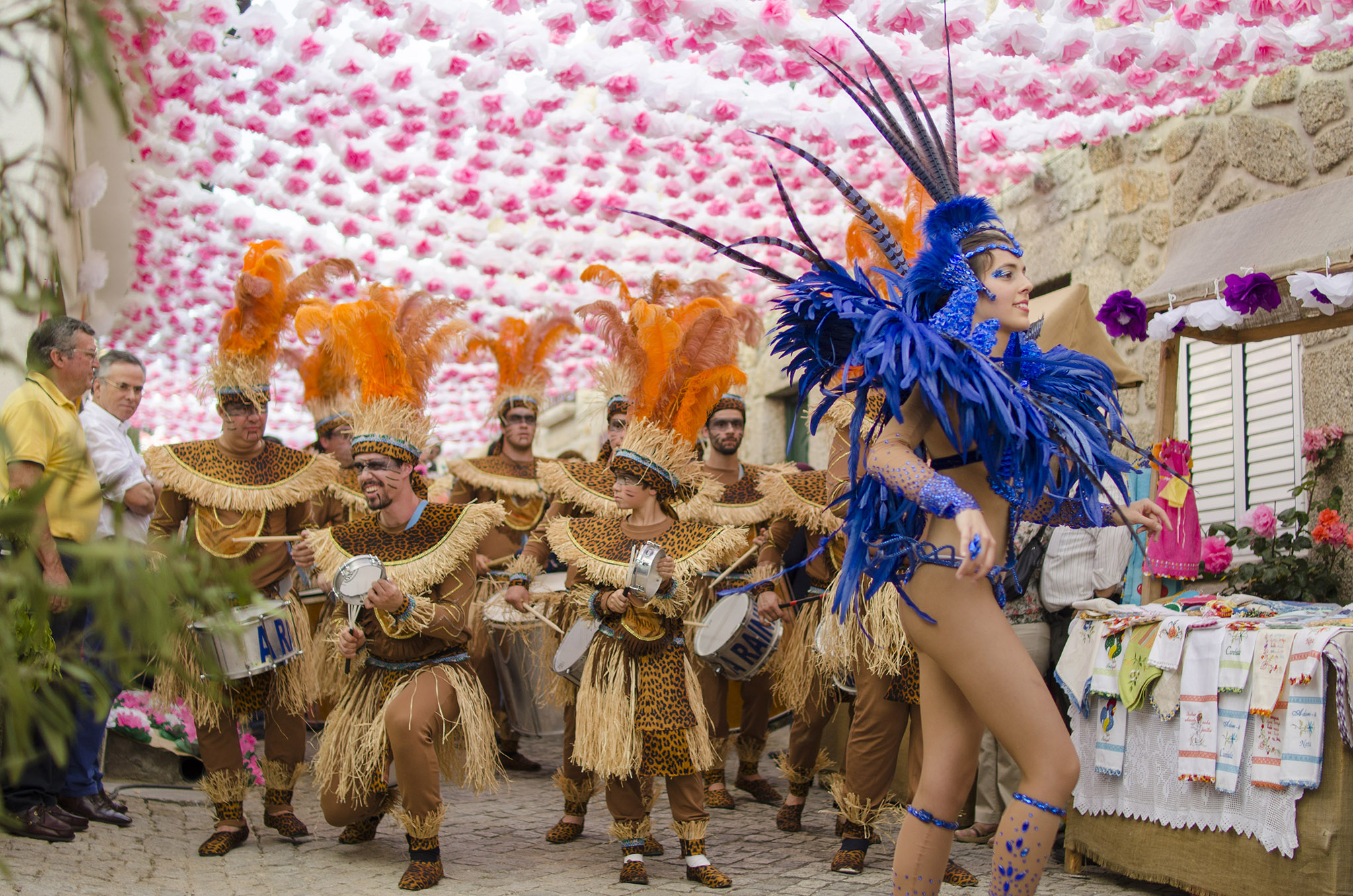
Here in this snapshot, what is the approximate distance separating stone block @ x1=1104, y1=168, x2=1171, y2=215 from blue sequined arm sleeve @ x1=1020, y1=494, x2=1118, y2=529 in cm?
388

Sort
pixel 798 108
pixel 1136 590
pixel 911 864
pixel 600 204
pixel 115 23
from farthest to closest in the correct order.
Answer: pixel 600 204
pixel 798 108
pixel 1136 590
pixel 911 864
pixel 115 23

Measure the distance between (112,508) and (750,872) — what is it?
137 inches

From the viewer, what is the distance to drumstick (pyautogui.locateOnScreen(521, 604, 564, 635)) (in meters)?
4.71

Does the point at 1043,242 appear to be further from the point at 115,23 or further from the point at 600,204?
the point at 115,23

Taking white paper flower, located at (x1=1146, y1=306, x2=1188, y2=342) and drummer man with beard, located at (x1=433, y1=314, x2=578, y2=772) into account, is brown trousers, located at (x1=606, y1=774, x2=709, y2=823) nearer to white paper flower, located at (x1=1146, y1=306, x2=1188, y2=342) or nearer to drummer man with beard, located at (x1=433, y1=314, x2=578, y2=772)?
drummer man with beard, located at (x1=433, y1=314, x2=578, y2=772)

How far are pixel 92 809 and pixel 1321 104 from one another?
6108 millimetres

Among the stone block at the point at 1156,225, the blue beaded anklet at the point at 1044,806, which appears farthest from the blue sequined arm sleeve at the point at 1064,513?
the stone block at the point at 1156,225

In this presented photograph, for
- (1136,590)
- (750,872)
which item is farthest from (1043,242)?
(750,872)

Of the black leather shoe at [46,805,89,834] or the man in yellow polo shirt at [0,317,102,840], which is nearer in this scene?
the man in yellow polo shirt at [0,317,102,840]

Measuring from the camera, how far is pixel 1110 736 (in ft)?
13.0

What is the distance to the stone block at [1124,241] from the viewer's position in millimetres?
6262

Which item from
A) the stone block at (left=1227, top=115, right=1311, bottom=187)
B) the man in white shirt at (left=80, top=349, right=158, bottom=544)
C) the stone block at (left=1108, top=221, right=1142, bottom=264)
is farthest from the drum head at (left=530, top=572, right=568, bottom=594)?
the stone block at (left=1227, top=115, right=1311, bottom=187)

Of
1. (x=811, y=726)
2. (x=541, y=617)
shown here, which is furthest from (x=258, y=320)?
(x=811, y=726)

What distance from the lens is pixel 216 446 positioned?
5168mm
